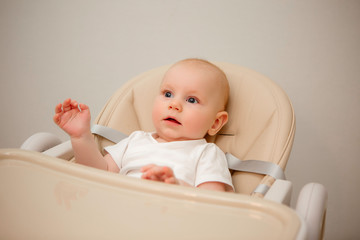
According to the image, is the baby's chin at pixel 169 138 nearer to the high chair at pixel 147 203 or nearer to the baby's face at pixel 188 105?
the baby's face at pixel 188 105

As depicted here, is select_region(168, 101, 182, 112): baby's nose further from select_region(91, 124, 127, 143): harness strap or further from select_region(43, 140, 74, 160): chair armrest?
select_region(43, 140, 74, 160): chair armrest

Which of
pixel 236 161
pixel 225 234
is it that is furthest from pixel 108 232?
pixel 236 161

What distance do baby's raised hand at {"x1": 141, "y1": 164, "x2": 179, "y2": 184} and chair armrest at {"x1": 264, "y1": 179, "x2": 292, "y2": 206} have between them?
226 mm

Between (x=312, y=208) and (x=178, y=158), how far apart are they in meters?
0.39

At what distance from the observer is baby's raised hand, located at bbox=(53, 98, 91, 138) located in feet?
3.14

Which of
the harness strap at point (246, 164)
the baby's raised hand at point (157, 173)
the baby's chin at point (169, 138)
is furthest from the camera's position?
the baby's chin at point (169, 138)

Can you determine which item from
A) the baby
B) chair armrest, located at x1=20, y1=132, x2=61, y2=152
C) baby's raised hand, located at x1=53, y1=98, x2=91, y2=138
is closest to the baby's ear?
the baby

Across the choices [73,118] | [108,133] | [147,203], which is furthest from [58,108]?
[147,203]

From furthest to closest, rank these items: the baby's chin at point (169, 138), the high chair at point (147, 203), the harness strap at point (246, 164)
Answer: 1. the baby's chin at point (169, 138)
2. the harness strap at point (246, 164)
3. the high chair at point (147, 203)

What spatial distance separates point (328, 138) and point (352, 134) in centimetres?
10

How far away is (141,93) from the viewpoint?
1200mm

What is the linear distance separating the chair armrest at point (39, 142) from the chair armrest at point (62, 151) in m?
0.03

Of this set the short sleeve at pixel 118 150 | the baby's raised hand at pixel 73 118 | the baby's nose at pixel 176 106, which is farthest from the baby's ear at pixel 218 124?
the baby's raised hand at pixel 73 118

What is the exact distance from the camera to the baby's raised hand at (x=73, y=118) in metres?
0.96
